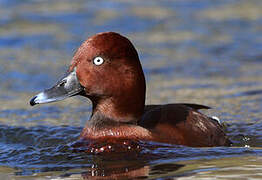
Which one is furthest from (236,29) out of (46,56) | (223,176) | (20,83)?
(223,176)

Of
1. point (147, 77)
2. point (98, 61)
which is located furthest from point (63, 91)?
point (147, 77)

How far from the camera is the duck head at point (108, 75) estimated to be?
622 cm

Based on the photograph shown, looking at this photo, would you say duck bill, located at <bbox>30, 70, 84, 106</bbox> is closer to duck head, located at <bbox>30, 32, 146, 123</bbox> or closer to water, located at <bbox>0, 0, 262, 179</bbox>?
duck head, located at <bbox>30, 32, 146, 123</bbox>

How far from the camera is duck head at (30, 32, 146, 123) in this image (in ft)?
20.4

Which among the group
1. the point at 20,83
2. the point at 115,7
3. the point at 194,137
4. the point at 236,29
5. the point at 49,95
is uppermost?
the point at 115,7

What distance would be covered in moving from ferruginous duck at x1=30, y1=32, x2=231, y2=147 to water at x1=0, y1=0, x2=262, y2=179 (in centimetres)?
19

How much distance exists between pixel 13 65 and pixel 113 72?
484 centimetres

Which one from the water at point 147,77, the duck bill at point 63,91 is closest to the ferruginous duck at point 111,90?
the duck bill at point 63,91

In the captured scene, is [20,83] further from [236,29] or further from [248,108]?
[236,29]

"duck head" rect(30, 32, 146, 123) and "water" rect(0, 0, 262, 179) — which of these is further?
"duck head" rect(30, 32, 146, 123)

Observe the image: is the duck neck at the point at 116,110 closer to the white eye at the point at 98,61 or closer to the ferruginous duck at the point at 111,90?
the ferruginous duck at the point at 111,90

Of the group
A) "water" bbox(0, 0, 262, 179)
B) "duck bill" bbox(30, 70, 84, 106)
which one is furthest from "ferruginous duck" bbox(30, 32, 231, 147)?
"water" bbox(0, 0, 262, 179)

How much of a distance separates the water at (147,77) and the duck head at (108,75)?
17.4 inches

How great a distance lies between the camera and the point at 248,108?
859cm
